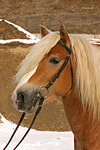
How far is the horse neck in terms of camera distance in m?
1.40

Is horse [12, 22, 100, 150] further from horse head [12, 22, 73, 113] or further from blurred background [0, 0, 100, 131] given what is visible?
blurred background [0, 0, 100, 131]

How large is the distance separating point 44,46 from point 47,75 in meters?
0.15

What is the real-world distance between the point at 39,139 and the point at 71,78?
212 centimetres

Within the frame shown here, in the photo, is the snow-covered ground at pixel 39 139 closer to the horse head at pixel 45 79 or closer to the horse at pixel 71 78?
the horse at pixel 71 78

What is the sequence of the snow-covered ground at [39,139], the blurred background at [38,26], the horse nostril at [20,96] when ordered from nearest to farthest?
1. the horse nostril at [20,96]
2. the snow-covered ground at [39,139]
3. the blurred background at [38,26]

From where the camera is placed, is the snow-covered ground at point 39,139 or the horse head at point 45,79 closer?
the horse head at point 45,79

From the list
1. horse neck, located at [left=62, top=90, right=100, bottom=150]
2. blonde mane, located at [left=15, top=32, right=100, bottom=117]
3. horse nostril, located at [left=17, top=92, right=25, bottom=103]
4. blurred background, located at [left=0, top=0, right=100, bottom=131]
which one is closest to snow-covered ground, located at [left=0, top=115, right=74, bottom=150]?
blurred background, located at [left=0, top=0, right=100, bottom=131]

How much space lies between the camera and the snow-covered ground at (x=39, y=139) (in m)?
3.12

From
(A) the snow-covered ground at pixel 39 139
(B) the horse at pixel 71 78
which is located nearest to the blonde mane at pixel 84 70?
(B) the horse at pixel 71 78

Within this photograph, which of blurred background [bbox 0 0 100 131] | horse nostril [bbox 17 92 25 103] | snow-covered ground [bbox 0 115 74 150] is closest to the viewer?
horse nostril [bbox 17 92 25 103]

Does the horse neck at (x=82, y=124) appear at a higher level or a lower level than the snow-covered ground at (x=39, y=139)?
higher

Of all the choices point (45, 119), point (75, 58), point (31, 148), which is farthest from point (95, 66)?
point (45, 119)

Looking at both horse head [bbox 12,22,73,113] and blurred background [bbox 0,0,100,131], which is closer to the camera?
horse head [bbox 12,22,73,113]

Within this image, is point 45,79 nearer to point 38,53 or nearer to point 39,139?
point 38,53
